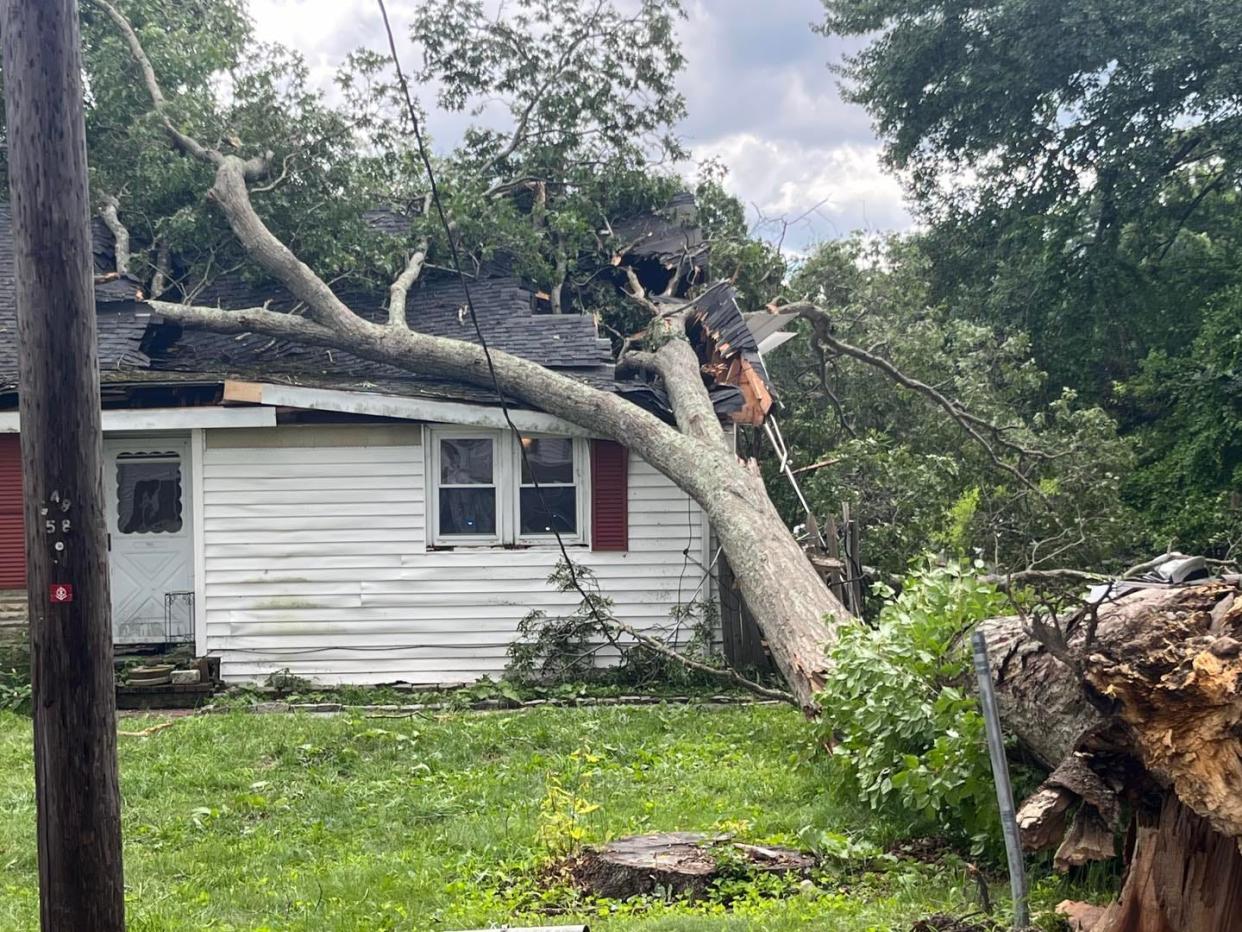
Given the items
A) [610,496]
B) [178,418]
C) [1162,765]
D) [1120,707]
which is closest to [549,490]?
[610,496]

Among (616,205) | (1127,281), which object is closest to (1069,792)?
(616,205)

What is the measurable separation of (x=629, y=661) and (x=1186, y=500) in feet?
29.4

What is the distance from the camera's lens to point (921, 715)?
17.8 feet

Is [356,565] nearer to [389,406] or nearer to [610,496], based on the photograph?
[389,406]

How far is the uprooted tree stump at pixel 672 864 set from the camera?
4.96 metres

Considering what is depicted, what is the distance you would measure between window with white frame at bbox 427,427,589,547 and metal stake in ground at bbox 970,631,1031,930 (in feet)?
25.1

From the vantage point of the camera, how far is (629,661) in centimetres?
1095

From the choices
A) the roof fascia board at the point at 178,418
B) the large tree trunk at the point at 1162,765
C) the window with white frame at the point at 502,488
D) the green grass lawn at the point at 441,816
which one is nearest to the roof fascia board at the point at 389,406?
the roof fascia board at the point at 178,418

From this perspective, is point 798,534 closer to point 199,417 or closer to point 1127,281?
point 199,417

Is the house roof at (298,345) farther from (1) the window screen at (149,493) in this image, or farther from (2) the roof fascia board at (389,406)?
(1) the window screen at (149,493)

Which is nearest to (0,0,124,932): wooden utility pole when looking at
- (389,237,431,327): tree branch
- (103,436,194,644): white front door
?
(389,237,431,327): tree branch

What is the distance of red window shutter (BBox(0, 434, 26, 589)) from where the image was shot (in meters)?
10.9

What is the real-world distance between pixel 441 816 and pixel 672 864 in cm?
199

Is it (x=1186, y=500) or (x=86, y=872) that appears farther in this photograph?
(x=1186, y=500)
